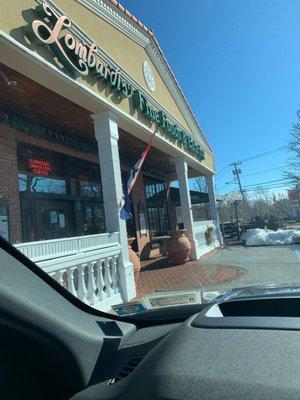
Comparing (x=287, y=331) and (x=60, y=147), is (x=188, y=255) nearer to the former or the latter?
(x=60, y=147)

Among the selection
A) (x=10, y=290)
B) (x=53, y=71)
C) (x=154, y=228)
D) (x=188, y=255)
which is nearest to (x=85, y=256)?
(x=53, y=71)

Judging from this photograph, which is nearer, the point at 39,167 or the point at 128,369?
the point at 128,369

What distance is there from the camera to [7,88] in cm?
788

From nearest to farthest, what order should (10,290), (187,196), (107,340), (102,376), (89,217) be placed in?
(10,290) → (102,376) → (107,340) → (89,217) → (187,196)

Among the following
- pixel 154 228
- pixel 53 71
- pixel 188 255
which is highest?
pixel 53 71

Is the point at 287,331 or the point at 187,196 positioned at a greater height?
the point at 187,196

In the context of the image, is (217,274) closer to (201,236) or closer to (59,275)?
(59,275)

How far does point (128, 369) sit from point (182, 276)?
9897 mm

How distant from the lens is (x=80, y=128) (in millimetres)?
10859

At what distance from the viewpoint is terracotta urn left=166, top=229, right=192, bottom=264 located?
14.3 metres

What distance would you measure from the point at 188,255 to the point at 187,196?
205 cm

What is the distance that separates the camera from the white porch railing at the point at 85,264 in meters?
6.19

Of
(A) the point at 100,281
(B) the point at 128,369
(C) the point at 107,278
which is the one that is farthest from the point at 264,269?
(B) the point at 128,369

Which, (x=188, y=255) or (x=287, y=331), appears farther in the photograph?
(x=188, y=255)
